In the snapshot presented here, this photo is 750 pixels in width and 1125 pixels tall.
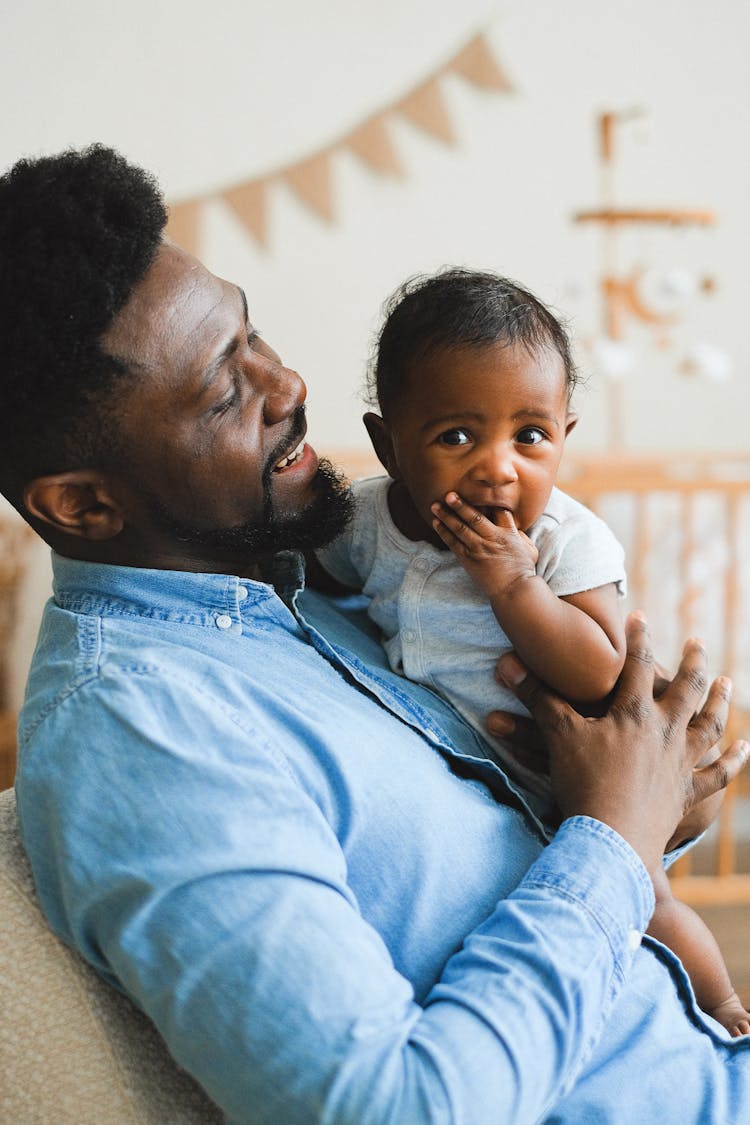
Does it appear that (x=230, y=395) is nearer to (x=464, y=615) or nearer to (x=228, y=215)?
(x=464, y=615)

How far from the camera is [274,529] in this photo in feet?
3.22

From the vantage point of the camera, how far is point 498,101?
171 inches

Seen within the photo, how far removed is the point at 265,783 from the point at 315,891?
A: 8cm

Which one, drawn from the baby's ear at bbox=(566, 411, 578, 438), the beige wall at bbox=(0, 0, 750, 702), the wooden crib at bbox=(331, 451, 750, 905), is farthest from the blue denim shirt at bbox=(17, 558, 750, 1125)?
the beige wall at bbox=(0, 0, 750, 702)

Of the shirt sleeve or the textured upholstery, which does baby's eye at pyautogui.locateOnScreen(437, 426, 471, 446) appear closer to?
the shirt sleeve

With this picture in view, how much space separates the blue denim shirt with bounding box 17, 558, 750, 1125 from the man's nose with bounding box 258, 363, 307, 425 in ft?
0.50

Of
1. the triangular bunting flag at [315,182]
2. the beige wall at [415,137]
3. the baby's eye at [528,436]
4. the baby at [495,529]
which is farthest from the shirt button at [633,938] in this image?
the triangular bunting flag at [315,182]

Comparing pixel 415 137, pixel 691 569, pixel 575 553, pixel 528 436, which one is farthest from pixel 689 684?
pixel 415 137

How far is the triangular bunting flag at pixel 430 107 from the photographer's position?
412cm

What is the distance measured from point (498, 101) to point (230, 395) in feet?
12.6

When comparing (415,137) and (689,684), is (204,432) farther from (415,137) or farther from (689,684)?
(415,137)

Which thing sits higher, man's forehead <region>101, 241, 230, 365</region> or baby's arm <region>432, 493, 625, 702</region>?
man's forehead <region>101, 241, 230, 365</region>

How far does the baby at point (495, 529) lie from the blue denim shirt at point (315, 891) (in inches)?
5.0

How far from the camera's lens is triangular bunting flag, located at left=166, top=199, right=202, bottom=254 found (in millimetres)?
3979
